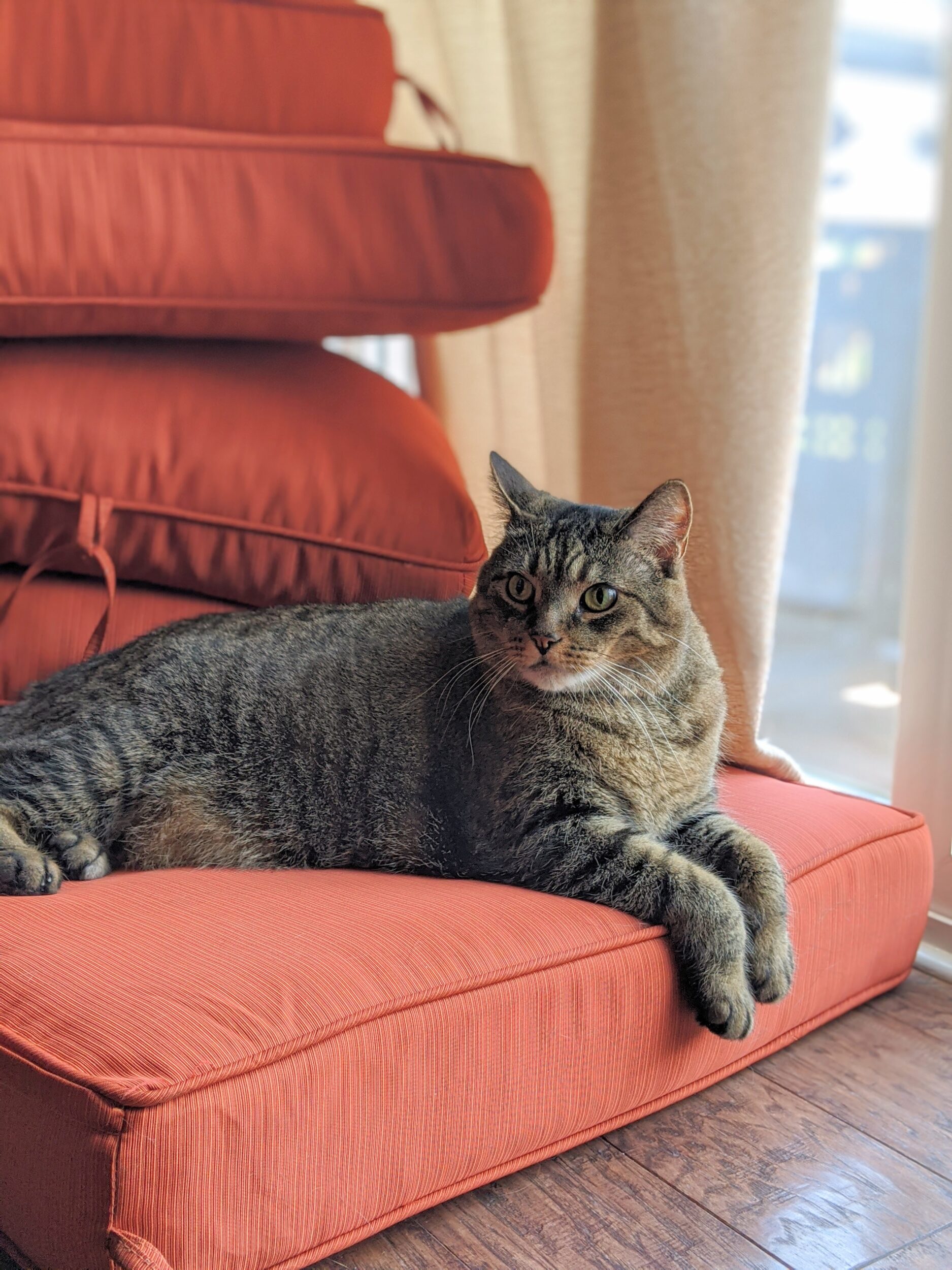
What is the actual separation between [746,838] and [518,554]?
0.38 meters

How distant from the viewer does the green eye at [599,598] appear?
49.4 inches

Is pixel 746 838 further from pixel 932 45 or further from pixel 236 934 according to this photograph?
pixel 932 45

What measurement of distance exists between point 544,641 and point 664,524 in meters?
0.18

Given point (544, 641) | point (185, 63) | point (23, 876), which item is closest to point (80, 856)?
point (23, 876)

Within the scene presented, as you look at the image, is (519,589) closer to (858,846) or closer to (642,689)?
(642,689)

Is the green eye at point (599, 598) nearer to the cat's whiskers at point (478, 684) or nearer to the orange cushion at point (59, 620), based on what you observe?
the cat's whiskers at point (478, 684)

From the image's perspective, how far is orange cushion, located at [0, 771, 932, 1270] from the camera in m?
0.85

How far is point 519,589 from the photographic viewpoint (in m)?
1.30

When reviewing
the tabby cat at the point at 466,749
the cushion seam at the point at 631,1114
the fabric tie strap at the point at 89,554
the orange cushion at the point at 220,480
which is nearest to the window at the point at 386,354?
the orange cushion at the point at 220,480

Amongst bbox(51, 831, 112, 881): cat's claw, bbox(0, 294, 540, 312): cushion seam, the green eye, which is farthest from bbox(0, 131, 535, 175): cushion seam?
bbox(51, 831, 112, 881): cat's claw

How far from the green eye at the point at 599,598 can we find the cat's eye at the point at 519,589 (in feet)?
0.20

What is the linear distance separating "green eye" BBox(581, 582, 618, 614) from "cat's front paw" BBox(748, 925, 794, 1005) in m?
0.35

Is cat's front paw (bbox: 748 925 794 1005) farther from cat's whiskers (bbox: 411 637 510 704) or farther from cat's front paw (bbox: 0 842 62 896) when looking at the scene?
cat's front paw (bbox: 0 842 62 896)

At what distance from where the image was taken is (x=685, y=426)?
172 cm
